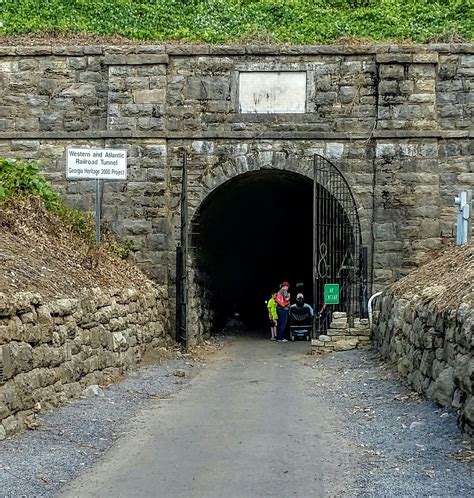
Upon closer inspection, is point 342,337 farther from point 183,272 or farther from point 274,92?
point 274,92

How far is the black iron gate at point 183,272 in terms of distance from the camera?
13688 mm

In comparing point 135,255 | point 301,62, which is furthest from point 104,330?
point 301,62

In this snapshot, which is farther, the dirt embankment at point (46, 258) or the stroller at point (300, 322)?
the stroller at point (300, 322)

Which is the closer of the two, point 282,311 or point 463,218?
point 463,218

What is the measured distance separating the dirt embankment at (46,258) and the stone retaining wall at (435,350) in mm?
3743

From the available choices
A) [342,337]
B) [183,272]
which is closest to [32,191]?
[183,272]

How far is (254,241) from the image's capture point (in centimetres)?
2414

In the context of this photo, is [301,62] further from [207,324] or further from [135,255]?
[207,324]

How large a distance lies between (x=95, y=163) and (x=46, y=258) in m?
2.21

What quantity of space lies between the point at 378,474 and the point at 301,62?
9802mm

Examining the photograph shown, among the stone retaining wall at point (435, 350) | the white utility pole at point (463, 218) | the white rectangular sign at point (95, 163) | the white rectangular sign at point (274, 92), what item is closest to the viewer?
the stone retaining wall at point (435, 350)

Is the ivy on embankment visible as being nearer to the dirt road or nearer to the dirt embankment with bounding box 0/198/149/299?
the dirt embankment with bounding box 0/198/149/299

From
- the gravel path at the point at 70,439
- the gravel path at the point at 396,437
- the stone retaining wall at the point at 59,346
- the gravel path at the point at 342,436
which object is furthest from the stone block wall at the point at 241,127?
the gravel path at the point at 70,439

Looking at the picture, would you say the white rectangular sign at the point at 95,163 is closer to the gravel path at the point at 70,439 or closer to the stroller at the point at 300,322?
the gravel path at the point at 70,439
